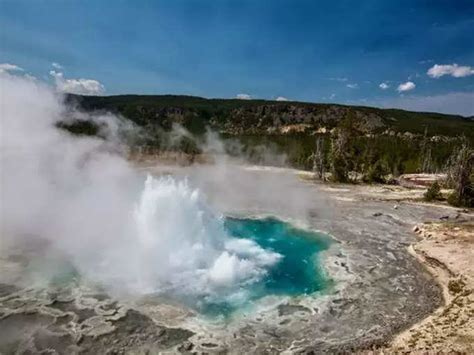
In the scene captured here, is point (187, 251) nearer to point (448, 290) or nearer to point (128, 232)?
point (128, 232)

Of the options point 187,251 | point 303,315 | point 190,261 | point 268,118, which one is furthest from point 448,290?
point 268,118

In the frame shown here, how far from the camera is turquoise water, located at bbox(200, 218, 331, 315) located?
15.5m

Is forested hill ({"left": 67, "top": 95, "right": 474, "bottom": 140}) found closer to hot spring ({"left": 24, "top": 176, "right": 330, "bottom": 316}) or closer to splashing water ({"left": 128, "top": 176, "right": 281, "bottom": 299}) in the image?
hot spring ({"left": 24, "top": 176, "right": 330, "bottom": 316})

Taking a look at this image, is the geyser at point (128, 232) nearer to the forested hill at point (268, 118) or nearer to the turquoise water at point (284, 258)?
the turquoise water at point (284, 258)

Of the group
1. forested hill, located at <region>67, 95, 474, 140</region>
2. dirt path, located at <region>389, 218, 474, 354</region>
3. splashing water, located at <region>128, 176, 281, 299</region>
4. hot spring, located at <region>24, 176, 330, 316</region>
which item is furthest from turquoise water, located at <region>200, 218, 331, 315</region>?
forested hill, located at <region>67, 95, 474, 140</region>

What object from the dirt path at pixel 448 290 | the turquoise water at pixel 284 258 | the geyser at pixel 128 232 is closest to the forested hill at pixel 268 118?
the turquoise water at pixel 284 258

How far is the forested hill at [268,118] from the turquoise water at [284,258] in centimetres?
8268

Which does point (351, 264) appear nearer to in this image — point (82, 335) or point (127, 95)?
point (82, 335)

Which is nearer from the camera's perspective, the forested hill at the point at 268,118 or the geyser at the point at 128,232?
Result: the geyser at the point at 128,232

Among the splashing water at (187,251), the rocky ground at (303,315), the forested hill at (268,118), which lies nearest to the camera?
the rocky ground at (303,315)

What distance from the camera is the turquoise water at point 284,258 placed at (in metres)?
15.5

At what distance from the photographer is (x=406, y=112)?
158m

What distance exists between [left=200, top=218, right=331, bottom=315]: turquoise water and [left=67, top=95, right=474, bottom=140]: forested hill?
8268 centimetres

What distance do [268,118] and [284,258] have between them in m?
108
